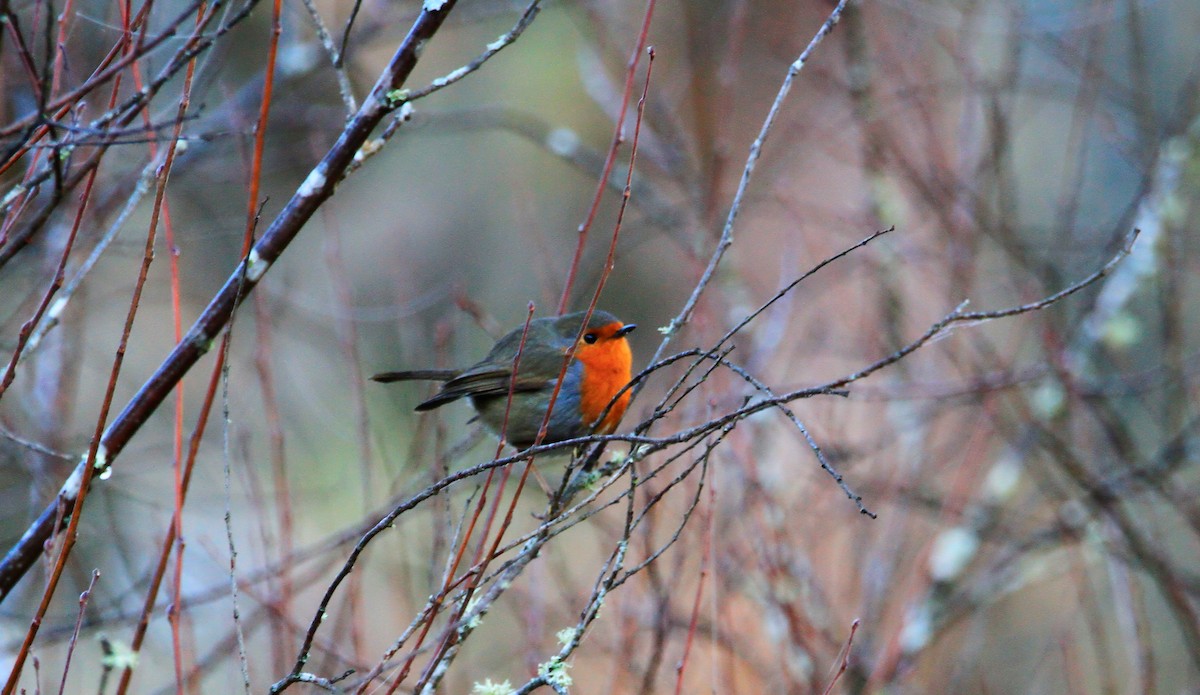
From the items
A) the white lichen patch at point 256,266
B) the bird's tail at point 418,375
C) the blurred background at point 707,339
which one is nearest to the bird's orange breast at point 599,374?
the blurred background at point 707,339

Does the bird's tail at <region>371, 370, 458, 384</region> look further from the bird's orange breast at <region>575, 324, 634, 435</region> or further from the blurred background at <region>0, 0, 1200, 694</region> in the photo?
the bird's orange breast at <region>575, 324, 634, 435</region>

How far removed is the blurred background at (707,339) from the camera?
11.0 feet

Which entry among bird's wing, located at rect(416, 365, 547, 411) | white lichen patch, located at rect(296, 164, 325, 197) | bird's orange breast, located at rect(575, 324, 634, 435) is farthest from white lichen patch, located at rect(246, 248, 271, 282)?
bird's orange breast, located at rect(575, 324, 634, 435)

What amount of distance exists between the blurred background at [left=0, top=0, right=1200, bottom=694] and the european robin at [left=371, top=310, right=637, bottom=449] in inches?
7.5

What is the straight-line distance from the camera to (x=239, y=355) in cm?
898

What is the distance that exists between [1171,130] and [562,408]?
2795 millimetres

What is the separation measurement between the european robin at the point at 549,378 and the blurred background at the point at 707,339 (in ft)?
0.63

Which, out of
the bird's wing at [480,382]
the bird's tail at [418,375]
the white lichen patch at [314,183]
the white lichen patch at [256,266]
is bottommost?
the white lichen patch at [256,266]

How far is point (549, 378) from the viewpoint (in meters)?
4.11

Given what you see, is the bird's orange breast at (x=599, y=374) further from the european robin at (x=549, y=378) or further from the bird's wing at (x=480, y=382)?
the bird's wing at (x=480, y=382)

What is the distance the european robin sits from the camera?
388 cm

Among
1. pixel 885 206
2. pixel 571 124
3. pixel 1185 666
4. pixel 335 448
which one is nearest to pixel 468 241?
pixel 571 124

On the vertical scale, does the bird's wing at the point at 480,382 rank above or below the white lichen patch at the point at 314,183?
above

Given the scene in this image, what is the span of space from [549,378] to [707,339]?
0.65 m
